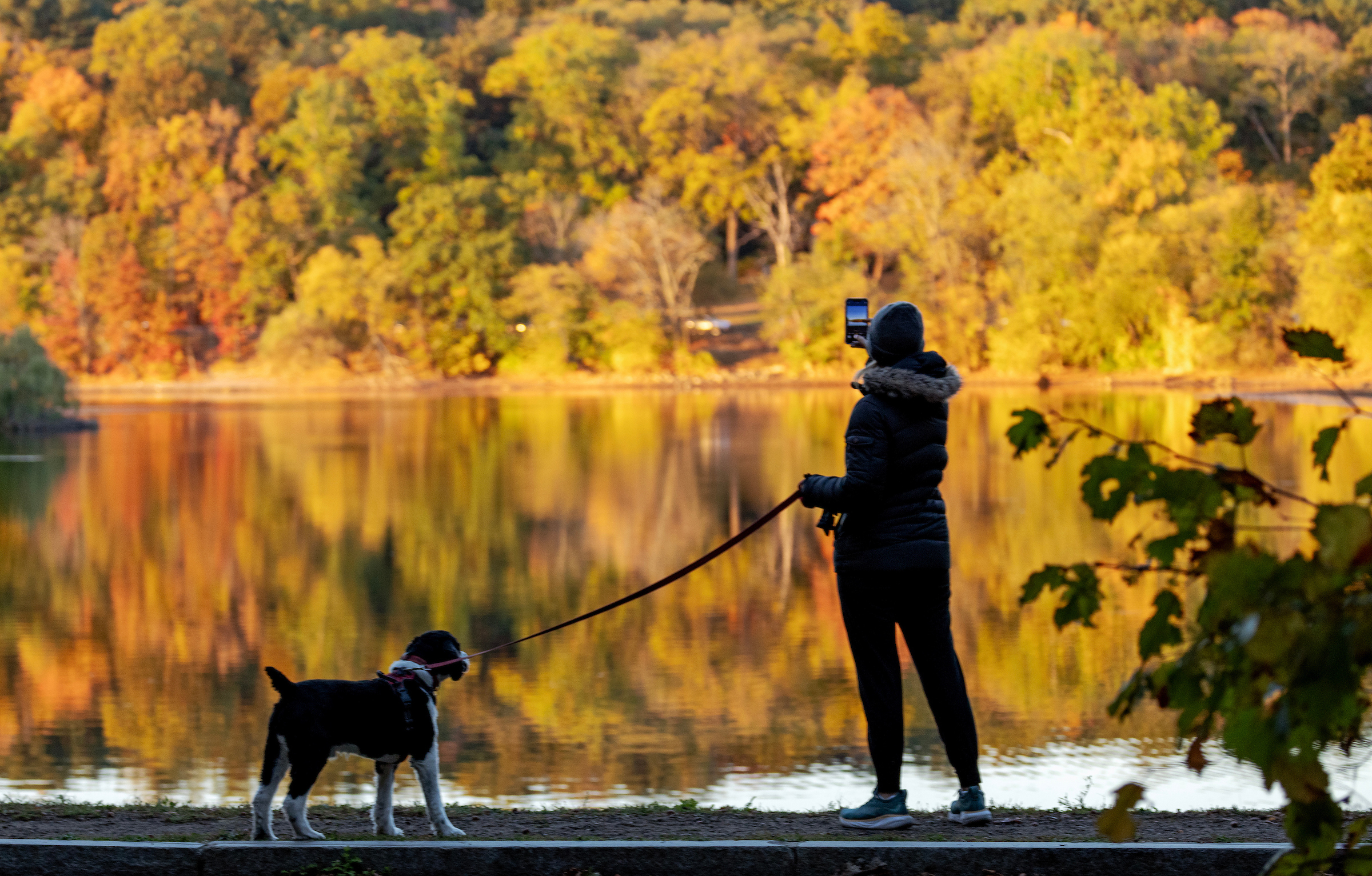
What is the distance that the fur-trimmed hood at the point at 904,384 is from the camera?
15.8ft

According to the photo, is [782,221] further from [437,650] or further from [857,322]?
[437,650]

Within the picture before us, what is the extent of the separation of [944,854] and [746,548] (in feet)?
40.3

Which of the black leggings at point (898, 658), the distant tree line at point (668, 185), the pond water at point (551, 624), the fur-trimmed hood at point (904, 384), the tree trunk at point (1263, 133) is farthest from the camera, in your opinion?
the tree trunk at point (1263, 133)

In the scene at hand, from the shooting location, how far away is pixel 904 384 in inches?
189

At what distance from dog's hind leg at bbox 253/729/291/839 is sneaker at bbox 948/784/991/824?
2122 mm

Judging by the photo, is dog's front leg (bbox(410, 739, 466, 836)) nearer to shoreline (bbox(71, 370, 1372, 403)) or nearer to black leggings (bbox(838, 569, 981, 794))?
black leggings (bbox(838, 569, 981, 794))

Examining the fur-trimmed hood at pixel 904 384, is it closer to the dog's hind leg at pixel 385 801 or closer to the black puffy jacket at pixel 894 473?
the black puffy jacket at pixel 894 473

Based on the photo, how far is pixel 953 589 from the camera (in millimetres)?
13125

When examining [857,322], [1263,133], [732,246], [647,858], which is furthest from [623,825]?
[1263,133]

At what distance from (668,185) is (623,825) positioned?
67161mm

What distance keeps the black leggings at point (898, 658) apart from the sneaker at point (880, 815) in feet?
0.14

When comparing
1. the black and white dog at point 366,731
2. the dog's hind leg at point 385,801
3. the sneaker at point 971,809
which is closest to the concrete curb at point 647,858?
the black and white dog at point 366,731

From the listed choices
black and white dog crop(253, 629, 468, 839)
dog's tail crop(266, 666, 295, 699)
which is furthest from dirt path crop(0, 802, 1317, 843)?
dog's tail crop(266, 666, 295, 699)

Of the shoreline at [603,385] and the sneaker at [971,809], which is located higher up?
the shoreline at [603,385]
